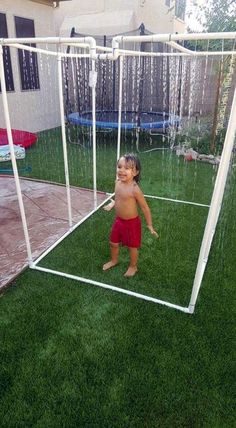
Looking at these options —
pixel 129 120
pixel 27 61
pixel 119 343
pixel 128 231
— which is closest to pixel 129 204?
pixel 128 231

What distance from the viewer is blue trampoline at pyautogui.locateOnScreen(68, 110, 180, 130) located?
28.1 ft

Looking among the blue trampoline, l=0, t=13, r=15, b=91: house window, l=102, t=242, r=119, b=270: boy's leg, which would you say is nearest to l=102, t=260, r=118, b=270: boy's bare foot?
l=102, t=242, r=119, b=270: boy's leg

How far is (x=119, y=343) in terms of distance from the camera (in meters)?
2.41

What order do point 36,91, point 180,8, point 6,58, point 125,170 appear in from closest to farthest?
point 125,170, point 6,58, point 36,91, point 180,8

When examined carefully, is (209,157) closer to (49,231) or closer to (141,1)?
(49,231)

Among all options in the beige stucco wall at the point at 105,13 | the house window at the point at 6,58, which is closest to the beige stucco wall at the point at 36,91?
the house window at the point at 6,58

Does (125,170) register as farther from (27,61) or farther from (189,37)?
(27,61)

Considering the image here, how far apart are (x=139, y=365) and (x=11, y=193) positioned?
12.2 ft

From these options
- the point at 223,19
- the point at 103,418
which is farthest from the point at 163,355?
the point at 223,19

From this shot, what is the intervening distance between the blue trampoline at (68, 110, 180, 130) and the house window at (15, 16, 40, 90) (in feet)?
4.72

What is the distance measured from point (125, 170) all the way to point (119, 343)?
139 cm

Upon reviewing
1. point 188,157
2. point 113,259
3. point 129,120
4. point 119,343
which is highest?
point 129,120

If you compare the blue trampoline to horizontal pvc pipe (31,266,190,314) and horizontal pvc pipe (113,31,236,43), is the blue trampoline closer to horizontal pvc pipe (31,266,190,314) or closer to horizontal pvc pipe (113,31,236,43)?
horizontal pvc pipe (31,266,190,314)

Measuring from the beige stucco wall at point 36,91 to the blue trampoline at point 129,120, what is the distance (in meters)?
0.90
